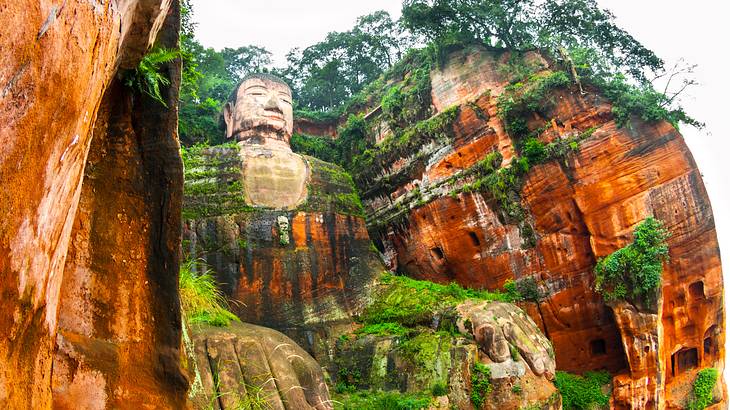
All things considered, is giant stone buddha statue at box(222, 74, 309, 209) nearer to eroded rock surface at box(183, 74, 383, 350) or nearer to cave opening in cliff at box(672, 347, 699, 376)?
eroded rock surface at box(183, 74, 383, 350)

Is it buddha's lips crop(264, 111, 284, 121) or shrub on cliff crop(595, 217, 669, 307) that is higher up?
buddha's lips crop(264, 111, 284, 121)

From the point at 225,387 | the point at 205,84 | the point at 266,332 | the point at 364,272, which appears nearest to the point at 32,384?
the point at 225,387

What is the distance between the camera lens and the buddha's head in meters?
16.9

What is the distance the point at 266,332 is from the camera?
946cm

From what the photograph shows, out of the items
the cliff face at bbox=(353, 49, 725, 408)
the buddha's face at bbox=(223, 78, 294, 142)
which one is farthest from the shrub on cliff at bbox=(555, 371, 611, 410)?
the buddha's face at bbox=(223, 78, 294, 142)

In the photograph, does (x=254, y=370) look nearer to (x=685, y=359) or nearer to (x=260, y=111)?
(x=260, y=111)

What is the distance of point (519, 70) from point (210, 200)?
9800mm

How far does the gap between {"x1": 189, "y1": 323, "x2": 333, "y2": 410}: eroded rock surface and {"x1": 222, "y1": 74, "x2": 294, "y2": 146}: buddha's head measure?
882cm

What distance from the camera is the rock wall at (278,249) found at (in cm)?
1285

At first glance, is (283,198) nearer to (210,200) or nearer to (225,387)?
(210,200)

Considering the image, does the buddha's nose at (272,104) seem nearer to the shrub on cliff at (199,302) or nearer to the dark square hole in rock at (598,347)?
the shrub on cliff at (199,302)

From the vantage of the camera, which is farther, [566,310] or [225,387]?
[566,310]

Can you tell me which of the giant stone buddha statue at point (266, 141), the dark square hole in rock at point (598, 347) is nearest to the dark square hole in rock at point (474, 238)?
the dark square hole in rock at point (598, 347)

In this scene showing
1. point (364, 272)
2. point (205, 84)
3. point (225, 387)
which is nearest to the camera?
point (225, 387)
